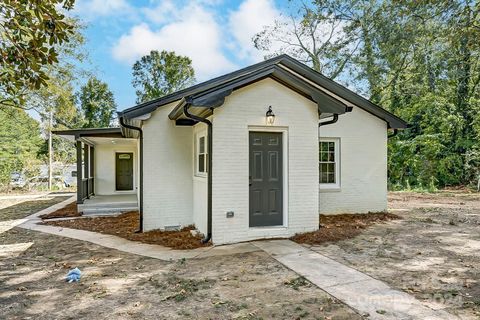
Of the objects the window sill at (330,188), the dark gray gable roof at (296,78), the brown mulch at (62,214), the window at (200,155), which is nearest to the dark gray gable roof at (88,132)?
the brown mulch at (62,214)

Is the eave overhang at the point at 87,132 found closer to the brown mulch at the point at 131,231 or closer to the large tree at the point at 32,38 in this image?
the brown mulch at the point at 131,231

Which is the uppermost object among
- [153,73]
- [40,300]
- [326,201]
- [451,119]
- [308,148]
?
[153,73]

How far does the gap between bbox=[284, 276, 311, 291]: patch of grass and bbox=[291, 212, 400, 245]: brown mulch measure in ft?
6.90

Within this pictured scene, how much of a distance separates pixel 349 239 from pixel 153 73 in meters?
26.9

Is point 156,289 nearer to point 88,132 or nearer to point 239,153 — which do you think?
point 239,153

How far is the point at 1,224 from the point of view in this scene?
382 inches

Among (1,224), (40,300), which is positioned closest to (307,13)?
(1,224)

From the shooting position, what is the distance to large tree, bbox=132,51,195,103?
97.1 feet

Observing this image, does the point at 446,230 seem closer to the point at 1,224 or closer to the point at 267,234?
the point at 267,234

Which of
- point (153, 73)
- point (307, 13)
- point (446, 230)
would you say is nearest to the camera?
point (446, 230)

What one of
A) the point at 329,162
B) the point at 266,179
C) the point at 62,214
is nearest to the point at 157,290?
the point at 266,179

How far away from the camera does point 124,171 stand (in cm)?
1644

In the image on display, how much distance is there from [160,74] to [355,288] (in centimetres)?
2866

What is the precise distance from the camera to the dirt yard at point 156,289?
12.3 ft
